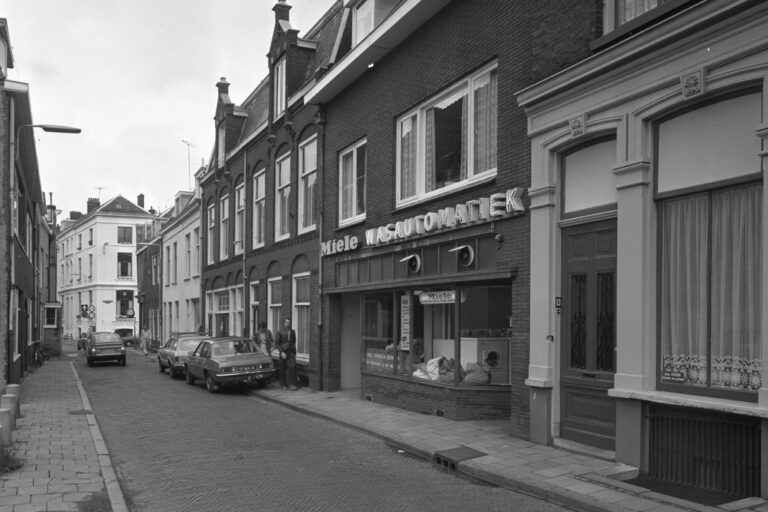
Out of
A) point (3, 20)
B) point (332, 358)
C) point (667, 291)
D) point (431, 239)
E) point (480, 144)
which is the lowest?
point (332, 358)

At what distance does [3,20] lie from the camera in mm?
17438

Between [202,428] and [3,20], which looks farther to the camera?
[3,20]

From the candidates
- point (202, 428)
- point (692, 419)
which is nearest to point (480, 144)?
point (692, 419)

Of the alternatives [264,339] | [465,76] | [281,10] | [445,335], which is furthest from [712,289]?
[281,10]

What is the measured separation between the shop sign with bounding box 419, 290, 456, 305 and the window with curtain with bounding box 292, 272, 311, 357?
255 inches

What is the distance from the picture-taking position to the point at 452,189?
12.6 metres

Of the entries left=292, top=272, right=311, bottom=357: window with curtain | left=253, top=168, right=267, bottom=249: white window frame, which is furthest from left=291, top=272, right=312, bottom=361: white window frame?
left=253, top=168, right=267, bottom=249: white window frame

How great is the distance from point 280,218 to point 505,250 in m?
12.1

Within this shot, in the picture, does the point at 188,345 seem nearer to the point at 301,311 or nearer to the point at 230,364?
the point at 301,311

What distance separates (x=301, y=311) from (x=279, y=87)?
7056 millimetres

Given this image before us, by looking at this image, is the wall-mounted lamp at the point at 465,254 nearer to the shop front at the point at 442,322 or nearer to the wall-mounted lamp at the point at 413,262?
the shop front at the point at 442,322

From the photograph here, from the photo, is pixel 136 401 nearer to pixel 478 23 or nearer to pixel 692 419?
pixel 478 23

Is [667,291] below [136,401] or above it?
above

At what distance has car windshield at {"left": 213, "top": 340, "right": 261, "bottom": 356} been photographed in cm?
1959
